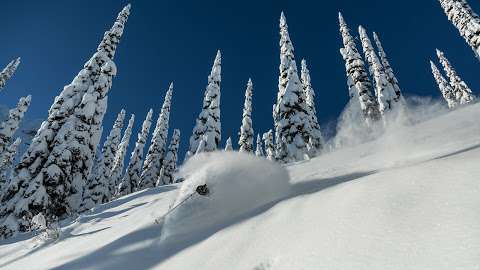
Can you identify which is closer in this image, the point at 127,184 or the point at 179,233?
the point at 179,233

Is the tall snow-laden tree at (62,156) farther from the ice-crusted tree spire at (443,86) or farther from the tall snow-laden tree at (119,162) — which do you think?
the ice-crusted tree spire at (443,86)

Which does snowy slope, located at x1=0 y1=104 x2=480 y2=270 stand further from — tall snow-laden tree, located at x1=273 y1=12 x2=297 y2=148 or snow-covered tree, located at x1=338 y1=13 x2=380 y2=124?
snow-covered tree, located at x1=338 y1=13 x2=380 y2=124

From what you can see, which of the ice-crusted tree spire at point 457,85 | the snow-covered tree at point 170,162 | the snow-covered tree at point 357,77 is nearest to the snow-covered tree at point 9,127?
the snow-covered tree at point 170,162

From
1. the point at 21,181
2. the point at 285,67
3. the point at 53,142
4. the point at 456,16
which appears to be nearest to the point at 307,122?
the point at 285,67

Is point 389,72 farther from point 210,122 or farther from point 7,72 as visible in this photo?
point 7,72

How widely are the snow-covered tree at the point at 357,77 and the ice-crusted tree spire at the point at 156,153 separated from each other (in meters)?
23.3

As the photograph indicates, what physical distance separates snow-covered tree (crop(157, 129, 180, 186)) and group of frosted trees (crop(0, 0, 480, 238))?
0.12 m

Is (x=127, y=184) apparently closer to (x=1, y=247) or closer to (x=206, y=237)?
(x=1, y=247)

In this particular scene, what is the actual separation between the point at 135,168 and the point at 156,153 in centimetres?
357

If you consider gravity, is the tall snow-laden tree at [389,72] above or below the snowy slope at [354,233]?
above

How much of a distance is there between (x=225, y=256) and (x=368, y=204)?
53.3 inches

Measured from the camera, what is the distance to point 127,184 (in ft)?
127

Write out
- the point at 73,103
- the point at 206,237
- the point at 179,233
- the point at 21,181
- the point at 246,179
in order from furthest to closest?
the point at 73,103 → the point at 21,181 → the point at 246,179 → the point at 179,233 → the point at 206,237

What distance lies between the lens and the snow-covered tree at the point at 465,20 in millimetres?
24359
